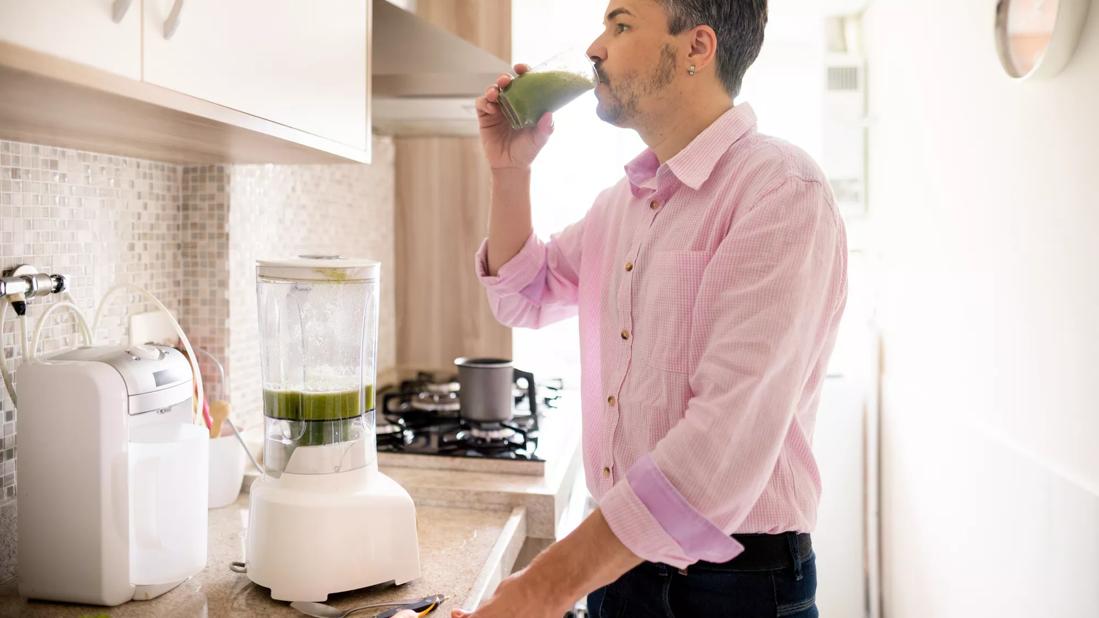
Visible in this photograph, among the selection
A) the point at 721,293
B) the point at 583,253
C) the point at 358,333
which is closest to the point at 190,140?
the point at 358,333

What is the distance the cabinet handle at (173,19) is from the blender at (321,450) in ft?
1.26

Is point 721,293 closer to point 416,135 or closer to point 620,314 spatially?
point 620,314

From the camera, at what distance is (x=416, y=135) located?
8.49 ft

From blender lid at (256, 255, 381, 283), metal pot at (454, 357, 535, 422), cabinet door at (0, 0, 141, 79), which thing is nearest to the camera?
cabinet door at (0, 0, 141, 79)

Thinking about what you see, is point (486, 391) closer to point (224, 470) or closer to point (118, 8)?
point (224, 470)

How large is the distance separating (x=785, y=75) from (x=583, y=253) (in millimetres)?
2213

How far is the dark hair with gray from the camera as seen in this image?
3.60 ft

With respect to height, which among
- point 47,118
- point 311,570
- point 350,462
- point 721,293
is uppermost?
point 47,118

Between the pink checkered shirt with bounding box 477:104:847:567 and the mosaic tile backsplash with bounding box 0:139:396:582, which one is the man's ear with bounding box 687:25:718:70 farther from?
the mosaic tile backsplash with bounding box 0:139:396:582

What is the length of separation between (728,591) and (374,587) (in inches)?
19.9

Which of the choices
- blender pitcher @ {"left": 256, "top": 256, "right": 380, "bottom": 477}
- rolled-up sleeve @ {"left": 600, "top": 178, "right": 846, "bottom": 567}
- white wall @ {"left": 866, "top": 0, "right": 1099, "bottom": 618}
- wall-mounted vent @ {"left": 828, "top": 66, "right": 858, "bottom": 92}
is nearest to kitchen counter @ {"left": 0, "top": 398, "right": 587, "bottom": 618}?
blender pitcher @ {"left": 256, "top": 256, "right": 380, "bottom": 477}

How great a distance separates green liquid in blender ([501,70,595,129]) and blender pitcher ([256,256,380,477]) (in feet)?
1.16

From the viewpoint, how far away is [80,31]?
0.74 m

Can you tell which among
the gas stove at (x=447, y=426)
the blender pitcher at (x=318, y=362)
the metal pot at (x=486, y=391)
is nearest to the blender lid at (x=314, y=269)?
the blender pitcher at (x=318, y=362)
